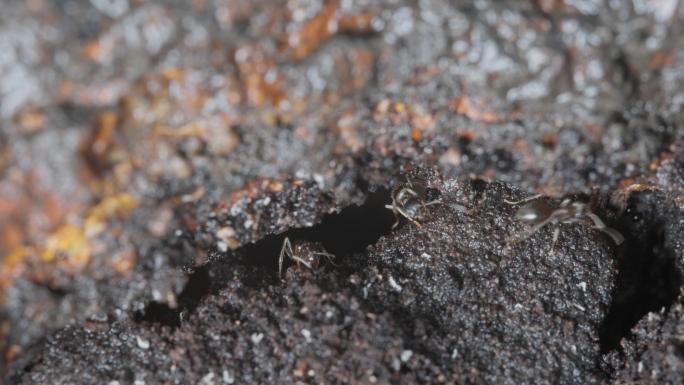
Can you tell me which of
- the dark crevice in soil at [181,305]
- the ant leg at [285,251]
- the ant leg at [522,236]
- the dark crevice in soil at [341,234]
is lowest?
the ant leg at [522,236]

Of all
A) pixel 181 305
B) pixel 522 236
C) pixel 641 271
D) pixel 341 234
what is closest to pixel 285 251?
pixel 341 234

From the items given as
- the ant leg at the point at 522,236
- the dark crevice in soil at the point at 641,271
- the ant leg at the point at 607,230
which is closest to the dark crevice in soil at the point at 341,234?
the ant leg at the point at 522,236

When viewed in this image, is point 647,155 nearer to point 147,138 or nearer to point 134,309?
point 147,138

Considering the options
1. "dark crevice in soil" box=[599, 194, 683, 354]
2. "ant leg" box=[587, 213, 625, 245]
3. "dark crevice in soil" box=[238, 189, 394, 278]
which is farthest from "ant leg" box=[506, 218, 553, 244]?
"dark crevice in soil" box=[238, 189, 394, 278]

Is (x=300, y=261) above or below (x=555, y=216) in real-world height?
above

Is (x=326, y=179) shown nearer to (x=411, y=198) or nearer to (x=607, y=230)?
(x=411, y=198)

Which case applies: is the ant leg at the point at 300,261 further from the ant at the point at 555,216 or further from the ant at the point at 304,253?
the ant at the point at 555,216
